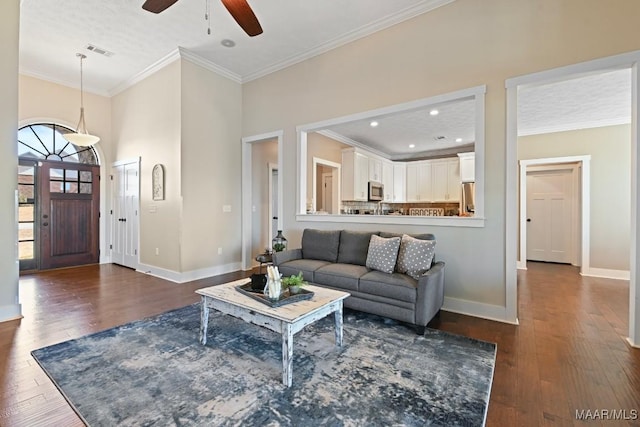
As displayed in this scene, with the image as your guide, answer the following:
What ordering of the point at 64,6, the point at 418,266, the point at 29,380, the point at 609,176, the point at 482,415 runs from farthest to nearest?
the point at 609,176
the point at 64,6
the point at 418,266
the point at 29,380
the point at 482,415

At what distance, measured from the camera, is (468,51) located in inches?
133

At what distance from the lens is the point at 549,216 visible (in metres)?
6.86

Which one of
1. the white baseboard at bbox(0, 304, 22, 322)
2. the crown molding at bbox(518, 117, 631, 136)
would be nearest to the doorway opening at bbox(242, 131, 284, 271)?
the white baseboard at bbox(0, 304, 22, 322)

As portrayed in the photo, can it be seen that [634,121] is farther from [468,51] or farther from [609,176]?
[609,176]

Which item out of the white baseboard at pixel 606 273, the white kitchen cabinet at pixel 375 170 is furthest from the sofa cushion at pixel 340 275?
the white baseboard at pixel 606 273

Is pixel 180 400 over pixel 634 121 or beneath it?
beneath

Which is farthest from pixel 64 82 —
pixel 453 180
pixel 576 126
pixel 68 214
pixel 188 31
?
pixel 576 126

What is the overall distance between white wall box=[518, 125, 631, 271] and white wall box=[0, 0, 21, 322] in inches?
346

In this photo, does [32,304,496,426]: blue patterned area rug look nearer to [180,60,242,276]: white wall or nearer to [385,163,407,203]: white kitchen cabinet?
[180,60,242,276]: white wall

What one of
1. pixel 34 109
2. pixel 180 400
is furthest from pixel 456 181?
pixel 34 109

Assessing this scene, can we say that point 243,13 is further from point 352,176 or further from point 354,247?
point 352,176

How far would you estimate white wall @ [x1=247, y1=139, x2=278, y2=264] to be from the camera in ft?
19.6

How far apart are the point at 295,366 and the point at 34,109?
6745 mm

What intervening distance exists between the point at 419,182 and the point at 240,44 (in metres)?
6.02
